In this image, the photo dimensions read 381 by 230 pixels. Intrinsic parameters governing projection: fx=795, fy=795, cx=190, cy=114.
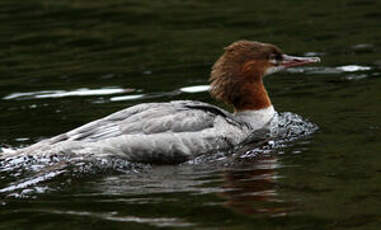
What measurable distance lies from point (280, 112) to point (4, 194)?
4.06 m

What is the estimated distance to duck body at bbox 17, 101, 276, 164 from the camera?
303 inches

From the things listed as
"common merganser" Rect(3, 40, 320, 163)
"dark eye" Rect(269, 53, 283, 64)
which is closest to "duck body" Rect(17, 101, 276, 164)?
"common merganser" Rect(3, 40, 320, 163)

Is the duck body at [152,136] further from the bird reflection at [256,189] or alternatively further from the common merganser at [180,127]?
the bird reflection at [256,189]

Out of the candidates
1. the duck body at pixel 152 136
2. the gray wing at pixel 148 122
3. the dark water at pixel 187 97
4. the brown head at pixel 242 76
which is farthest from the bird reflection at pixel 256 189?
the brown head at pixel 242 76

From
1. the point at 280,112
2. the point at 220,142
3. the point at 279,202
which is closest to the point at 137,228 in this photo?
the point at 279,202

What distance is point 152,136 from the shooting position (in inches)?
307

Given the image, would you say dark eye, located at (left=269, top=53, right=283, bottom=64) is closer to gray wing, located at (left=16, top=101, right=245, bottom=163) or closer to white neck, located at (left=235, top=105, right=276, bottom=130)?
white neck, located at (left=235, top=105, right=276, bottom=130)

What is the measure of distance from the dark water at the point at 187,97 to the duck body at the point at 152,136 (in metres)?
0.20

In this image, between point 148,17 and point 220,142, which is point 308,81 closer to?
point 220,142

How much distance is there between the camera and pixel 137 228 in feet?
18.6

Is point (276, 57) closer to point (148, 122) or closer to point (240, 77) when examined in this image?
point (240, 77)

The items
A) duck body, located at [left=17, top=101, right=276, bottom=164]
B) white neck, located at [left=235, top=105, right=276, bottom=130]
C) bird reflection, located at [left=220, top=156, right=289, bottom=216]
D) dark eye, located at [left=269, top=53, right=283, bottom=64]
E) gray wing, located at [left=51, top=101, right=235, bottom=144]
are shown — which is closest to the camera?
bird reflection, located at [left=220, top=156, right=289, bottom=216]

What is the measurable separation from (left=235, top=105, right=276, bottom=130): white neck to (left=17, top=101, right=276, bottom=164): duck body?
0.62 metres

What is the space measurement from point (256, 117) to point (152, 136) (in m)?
1.60
